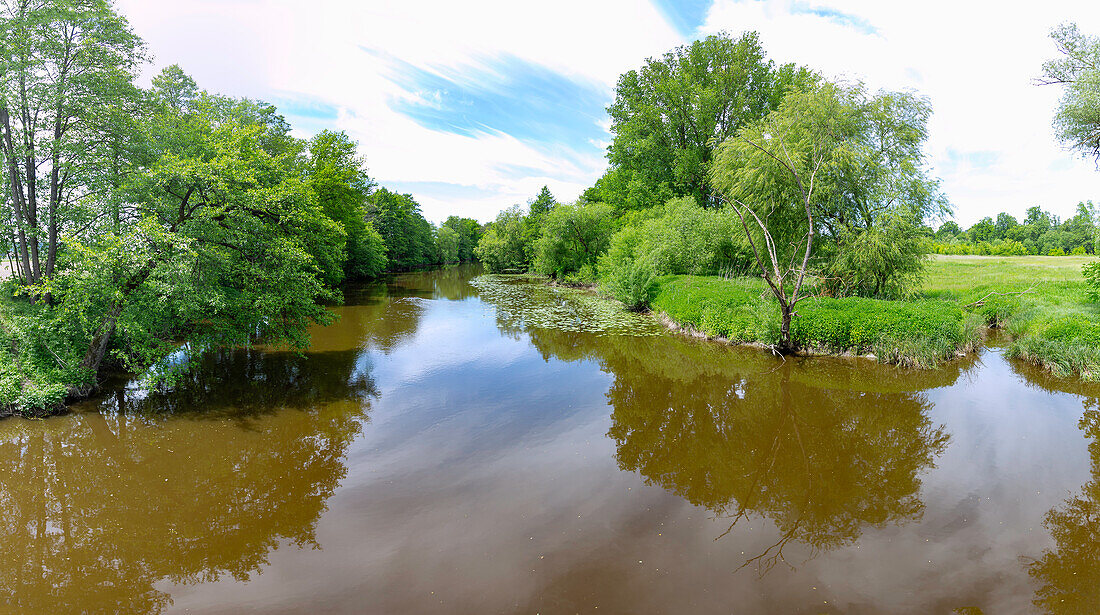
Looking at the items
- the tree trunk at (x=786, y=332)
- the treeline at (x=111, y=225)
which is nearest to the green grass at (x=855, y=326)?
the tree trunk at (x=786, y=332)

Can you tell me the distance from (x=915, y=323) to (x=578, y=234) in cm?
2411

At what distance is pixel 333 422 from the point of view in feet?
28.5

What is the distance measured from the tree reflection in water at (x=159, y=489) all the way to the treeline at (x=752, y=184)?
473 inches

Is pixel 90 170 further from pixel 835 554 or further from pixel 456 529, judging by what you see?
pixel 835 554

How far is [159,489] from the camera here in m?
6.16

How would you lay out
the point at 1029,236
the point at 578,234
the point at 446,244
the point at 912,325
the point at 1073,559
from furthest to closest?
the point at 1029,236
the point at 446,244
the point at 578,234
the point at 912,325
the point at 1073,559

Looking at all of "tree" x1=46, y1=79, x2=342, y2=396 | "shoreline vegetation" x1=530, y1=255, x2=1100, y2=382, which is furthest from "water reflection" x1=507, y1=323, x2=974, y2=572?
"tree" x1=46, y1=79, x2=342, y2=396

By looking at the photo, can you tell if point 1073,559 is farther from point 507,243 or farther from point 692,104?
point 507,243

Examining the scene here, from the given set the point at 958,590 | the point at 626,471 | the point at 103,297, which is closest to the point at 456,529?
the point at 626,471

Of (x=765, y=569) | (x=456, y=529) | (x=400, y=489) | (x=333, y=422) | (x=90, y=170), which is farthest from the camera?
(x=90, y=170)

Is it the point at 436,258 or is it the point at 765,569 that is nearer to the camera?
the point at 765,569

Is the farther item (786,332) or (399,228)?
(399,228)

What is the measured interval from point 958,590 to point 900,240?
14.7 meters

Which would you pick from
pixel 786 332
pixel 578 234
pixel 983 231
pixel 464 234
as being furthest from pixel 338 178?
pixel 983 231
